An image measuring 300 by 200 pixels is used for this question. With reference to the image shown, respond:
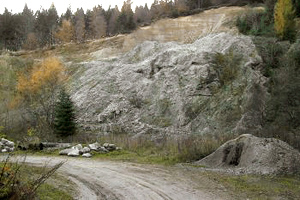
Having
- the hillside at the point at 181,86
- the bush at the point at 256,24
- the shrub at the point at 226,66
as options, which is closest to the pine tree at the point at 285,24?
the bush at the point at 256,24

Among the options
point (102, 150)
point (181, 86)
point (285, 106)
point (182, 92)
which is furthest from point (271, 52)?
point (102, 150)

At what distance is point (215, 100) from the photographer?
96.8ft

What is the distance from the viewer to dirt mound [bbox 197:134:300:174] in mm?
13719

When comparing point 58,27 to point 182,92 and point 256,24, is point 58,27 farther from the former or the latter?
point 182,92

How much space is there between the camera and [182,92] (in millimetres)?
31922

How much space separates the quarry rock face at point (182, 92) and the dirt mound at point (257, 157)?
286 inches

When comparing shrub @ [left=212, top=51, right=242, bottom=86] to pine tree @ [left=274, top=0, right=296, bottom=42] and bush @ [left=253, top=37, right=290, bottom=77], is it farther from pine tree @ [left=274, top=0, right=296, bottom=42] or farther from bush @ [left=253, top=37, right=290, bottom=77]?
pine tree @ [left=274, top=0, right=296, bottom=42]

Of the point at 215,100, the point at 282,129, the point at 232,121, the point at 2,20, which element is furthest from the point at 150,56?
the point at 2,20

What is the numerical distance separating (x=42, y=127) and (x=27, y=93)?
5.30m

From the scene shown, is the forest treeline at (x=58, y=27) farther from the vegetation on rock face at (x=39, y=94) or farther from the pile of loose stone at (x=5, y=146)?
the pile of loose stone at (x=5, y=146)

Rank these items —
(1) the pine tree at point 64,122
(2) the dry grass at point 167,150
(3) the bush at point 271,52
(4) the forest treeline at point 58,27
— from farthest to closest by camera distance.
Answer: (4) the forest treeline at point 58,27 < (3) the bush at point 271,52 < (1) the pine tree at point 64,122 < (2) the dry grass at point 167,150

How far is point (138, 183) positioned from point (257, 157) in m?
5.65

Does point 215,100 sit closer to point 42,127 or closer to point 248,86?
point 248,86

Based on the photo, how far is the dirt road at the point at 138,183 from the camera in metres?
10.5
